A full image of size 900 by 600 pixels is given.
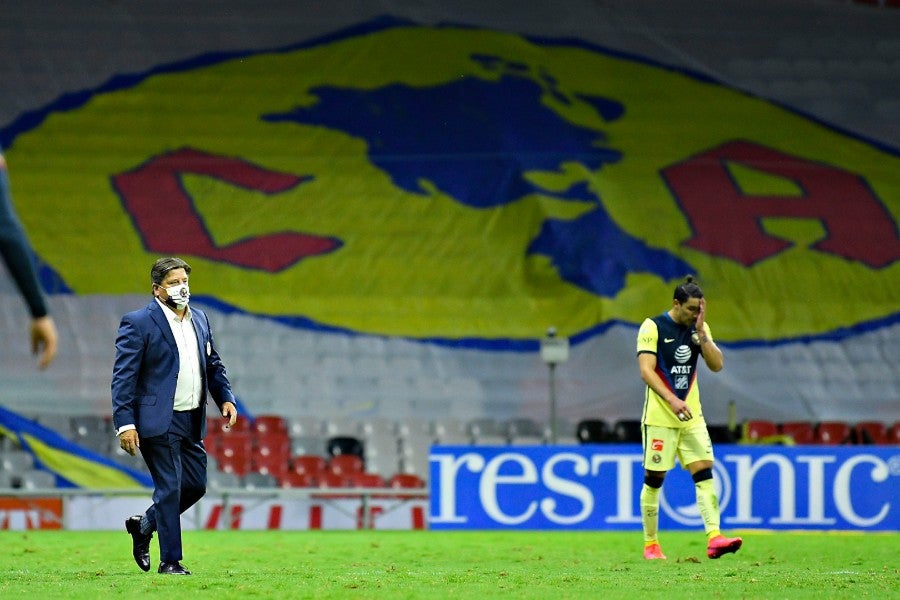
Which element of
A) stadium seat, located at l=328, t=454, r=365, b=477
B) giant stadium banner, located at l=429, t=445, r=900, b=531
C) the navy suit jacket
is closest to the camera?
the navy suit jacket

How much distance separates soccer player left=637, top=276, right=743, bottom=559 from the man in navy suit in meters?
3.27

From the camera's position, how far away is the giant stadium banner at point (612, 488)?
15.4m

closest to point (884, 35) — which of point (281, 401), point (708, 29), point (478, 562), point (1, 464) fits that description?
point (708, 29)

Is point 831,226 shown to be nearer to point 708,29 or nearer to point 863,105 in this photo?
point 863,105

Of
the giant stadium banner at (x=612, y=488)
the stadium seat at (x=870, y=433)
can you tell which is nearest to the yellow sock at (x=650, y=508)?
the giant stadium banner at (x=612, y=488)

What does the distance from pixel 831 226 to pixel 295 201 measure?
852cm

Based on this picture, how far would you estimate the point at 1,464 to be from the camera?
1955 cm

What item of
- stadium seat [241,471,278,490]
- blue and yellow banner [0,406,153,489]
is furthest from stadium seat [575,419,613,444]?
blue and yellow banner [0,406,153,489]

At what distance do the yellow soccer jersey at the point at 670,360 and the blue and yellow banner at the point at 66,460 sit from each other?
10592 millimetres

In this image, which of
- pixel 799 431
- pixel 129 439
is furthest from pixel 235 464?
pixel 129 439

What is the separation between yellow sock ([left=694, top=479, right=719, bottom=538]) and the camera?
10063 mm

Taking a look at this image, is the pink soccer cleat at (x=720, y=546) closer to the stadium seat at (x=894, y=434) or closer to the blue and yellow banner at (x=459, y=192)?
the stadium seat at (x=894, y=434)

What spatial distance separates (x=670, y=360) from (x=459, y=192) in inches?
522

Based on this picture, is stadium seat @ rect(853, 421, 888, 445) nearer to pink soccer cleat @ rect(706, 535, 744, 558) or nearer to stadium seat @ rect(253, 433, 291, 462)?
stadium seat @ rect(253, 433, 291, 462)
